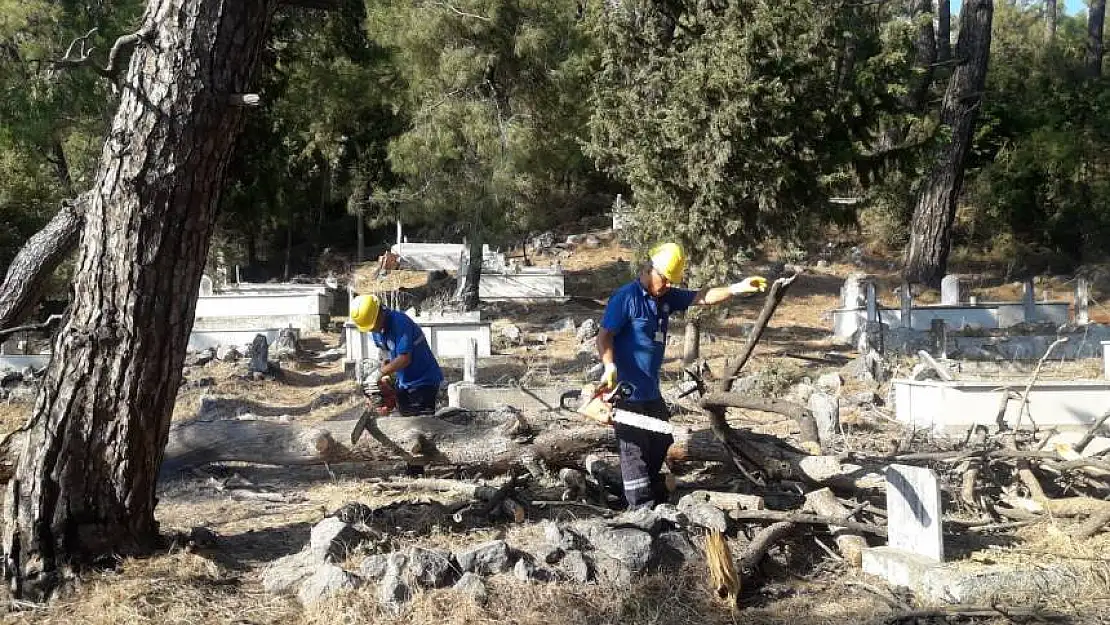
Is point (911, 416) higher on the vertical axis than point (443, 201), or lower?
lower

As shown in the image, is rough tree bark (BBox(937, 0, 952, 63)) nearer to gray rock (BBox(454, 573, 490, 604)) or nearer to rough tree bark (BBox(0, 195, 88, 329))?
rough tree bark (BBox(0, 195, 88, 329))

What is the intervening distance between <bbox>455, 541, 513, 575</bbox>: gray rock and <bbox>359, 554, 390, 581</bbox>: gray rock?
34 centimetres

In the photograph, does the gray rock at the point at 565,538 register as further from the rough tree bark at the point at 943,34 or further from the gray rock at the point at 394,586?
the rough tree bark at the point at 943,34

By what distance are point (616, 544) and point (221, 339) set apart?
13.9 meters

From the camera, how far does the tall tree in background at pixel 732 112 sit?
13.4 m

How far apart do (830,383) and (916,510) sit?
771 centimetres

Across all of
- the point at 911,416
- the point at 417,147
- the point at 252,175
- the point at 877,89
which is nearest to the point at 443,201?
the point at 417,147

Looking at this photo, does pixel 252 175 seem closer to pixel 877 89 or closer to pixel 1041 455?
pixel 877 89

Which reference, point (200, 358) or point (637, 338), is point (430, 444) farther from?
point (200, 358)

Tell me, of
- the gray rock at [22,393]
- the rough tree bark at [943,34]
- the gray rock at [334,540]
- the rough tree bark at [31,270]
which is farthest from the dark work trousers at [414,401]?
the rough tree bark at [943,34]

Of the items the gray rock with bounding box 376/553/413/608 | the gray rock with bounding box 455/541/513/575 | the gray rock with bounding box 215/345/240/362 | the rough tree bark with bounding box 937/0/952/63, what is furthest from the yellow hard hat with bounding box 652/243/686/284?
the rough tree bark with bounding box 937/0/952/63

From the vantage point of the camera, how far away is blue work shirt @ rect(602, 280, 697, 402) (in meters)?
5.50

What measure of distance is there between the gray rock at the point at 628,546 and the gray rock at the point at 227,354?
11813 mm

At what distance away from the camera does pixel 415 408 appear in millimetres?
7203
